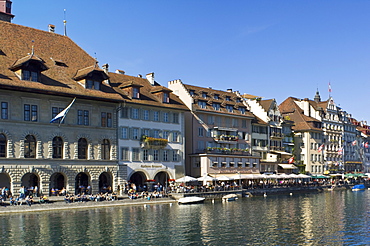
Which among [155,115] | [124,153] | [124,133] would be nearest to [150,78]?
[155,115]

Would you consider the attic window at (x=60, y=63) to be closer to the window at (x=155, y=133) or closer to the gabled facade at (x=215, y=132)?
the window at (x=155, y=133)

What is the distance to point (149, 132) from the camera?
236ft

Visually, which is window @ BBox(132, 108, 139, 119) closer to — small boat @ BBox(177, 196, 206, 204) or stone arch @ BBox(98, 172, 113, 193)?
stone arch @ BBox(98, 172, 113, 193)

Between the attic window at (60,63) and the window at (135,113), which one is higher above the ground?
the attic window at (60,63)

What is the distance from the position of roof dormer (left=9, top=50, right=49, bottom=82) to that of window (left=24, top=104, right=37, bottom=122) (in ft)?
10.2

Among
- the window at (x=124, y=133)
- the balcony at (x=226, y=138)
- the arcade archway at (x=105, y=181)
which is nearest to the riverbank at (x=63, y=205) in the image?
the arcade archway at (x=105, y=181)

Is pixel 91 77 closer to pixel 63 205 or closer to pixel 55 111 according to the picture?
pixel 55 111

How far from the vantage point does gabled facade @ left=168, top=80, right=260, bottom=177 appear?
81000mm

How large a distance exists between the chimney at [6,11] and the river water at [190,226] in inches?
1292

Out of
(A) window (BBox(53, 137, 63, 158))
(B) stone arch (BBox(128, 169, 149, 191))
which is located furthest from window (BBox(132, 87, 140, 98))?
(A) window (BBox(53, 137, 63, 158))

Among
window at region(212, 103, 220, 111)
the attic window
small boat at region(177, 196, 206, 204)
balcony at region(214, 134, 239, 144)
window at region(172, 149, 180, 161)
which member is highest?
the attic window

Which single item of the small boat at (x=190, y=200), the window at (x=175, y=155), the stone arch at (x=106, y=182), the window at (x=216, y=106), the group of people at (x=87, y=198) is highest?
the window at (x=216, y=106)

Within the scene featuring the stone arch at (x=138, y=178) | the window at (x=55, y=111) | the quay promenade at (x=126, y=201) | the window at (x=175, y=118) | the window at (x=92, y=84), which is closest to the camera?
the quay promenade at (x=126, y=201)

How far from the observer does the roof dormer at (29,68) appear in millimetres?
57844
